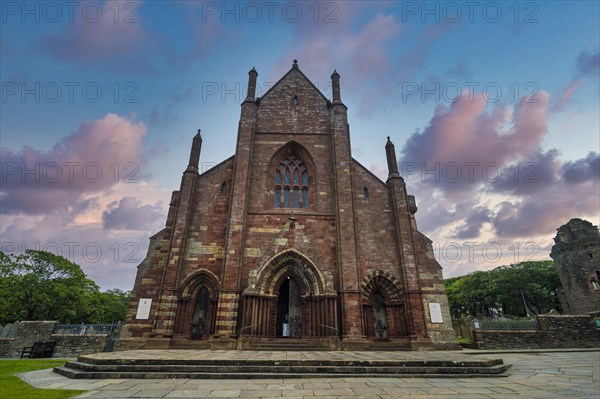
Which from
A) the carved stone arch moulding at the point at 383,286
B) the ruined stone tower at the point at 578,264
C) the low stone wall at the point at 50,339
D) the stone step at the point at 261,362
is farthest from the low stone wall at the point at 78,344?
the ruined stone tower at the point at 578,264

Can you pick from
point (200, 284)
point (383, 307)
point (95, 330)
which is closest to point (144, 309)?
point (200, 284)

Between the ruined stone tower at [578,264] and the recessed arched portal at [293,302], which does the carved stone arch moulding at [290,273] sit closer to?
the recessed arched portal at [293,302]

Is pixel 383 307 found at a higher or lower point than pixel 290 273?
lower

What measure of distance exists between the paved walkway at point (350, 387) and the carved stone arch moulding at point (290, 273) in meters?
8.00

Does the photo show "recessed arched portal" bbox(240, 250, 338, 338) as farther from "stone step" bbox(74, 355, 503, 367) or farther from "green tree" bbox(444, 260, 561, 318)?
"green tree" bbox(444, 260, 561, 318)

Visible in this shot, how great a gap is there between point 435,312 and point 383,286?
297 centimetres

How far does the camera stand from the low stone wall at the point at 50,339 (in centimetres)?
1634

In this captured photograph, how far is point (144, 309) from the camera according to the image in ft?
52.1

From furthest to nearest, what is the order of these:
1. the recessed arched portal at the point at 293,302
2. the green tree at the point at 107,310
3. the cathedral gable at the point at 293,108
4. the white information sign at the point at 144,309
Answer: the green tree at the point at 107,310 → the cathedral gable at the point at 293,108 → the white information sign at the point at 144,309 → the recessed arched portal at the point at 293,302

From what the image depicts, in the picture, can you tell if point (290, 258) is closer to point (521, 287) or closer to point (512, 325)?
point (512, 325)

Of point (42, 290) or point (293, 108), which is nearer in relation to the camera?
point (293, 108)

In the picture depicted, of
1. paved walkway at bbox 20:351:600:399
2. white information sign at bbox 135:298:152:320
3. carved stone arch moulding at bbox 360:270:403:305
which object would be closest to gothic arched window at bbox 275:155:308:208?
carved stone arch moulding at bbox 360:270:403:305

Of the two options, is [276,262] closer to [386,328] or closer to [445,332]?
[386,328]

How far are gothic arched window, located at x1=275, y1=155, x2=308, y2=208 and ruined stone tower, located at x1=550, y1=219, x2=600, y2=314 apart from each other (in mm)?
36513
